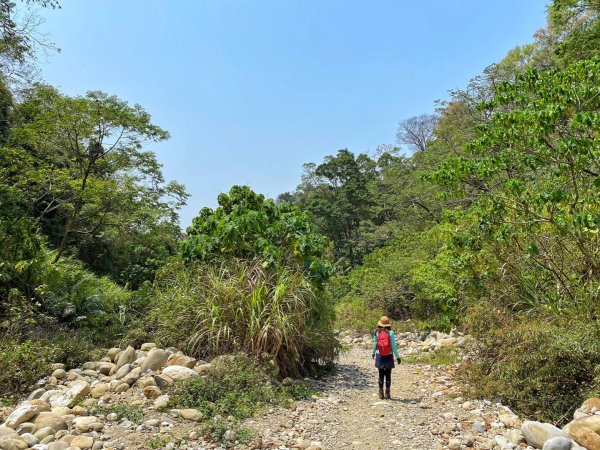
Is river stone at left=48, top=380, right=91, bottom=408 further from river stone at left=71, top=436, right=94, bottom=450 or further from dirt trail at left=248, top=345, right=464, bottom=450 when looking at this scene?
dirt trail at left=248, top=345, right=464, bottom=450

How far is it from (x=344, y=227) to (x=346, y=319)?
21.1m

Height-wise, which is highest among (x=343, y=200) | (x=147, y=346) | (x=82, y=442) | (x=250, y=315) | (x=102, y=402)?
(x=343, y=200)

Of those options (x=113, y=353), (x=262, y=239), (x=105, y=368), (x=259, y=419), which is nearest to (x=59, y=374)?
(x=105, y=368)

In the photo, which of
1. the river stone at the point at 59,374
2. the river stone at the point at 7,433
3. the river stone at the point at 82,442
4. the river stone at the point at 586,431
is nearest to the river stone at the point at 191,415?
the river stone at the point at 82,442

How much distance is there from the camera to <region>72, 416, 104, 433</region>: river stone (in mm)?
4508

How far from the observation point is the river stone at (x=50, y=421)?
14.7 ft

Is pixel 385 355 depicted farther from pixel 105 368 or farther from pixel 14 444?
pixel 14 444

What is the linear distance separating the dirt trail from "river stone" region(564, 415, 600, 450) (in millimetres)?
1288

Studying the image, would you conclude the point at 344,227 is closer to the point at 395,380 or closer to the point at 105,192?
the point at 105,192

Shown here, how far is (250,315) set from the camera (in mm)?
6496

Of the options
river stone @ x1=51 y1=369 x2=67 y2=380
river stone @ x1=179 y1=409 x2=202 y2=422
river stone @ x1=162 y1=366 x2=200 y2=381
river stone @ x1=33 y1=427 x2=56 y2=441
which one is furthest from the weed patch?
river stone @ x1=33 y1=427 x2=56 y2=441

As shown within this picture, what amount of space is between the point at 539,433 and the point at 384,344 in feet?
8.38

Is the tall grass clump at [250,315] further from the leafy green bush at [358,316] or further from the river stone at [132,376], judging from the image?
the leafy green bush at [358,316]

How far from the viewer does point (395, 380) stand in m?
7.71
